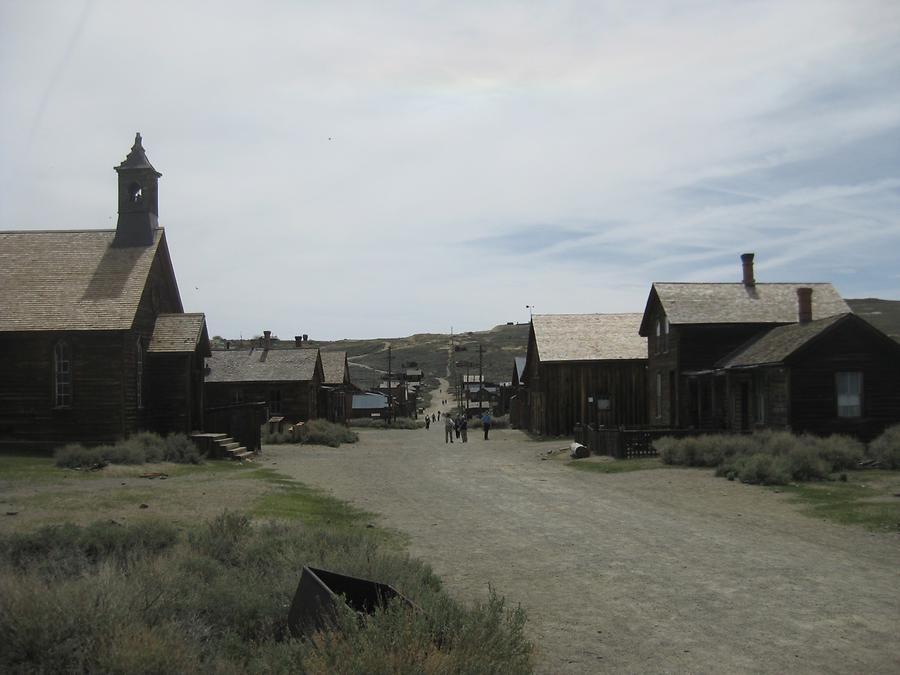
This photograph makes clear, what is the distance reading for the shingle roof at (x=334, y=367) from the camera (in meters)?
65.1

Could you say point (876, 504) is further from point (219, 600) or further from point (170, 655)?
point (170, 655)

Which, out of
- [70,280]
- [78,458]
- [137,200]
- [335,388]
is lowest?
[78,458]

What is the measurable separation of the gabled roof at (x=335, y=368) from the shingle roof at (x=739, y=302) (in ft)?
107

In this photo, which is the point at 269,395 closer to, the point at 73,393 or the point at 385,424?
the point at 73,393

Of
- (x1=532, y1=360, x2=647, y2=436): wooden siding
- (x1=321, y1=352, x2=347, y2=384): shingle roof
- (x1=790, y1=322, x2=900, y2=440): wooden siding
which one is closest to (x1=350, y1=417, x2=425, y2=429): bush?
(x1=321, y1=352, x2=347, y2=384): shingle roof

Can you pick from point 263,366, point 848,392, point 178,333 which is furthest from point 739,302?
point 263,366

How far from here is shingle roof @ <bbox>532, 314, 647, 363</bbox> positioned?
44.8 m

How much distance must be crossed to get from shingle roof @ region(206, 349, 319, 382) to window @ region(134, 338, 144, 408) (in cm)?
1923

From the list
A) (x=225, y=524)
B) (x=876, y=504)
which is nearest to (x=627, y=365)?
(x=876, y=504)

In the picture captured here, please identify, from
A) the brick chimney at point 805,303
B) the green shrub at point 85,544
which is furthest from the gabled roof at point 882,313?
the green shrub at point 85,544

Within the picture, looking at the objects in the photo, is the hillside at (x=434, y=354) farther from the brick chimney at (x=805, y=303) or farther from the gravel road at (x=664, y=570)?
the gravel road at (x=664, y=570)

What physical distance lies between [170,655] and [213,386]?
4652 centimetres

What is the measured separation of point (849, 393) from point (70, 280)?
92.0 feet

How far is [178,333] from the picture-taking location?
32.7 m
